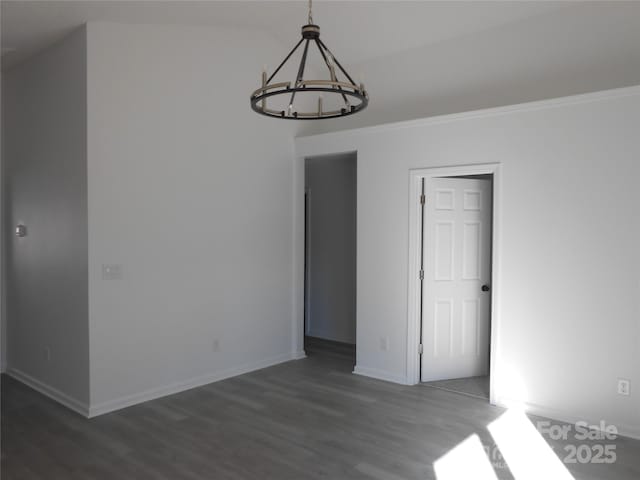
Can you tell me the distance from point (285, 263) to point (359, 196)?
120 cm

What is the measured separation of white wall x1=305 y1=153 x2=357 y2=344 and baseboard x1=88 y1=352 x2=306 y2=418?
1116mm

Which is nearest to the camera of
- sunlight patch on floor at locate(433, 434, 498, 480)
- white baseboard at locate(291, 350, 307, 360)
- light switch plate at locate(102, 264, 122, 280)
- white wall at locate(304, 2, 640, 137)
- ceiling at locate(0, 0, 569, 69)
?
sunlight patch on floor at locate(433, 434, 498, 480)

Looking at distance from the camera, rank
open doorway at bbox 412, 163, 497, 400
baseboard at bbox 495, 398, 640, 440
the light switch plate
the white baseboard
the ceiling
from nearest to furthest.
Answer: baseboard at bbox 495, 398, 640, 440 < the ceiling < the light switch plate < open doorway at bbox 412, 163, 497, 400 < the white baseboard

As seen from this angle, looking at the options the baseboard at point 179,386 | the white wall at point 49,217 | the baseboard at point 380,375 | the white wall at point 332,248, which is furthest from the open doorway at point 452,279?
the white wall at point 49,217

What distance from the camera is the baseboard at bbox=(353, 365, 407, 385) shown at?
4.86m

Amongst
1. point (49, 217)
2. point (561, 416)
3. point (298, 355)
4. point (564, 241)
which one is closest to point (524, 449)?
point (561, 416)

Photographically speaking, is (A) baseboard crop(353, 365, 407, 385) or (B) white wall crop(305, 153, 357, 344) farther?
(B) white wall crop(305, 153, 357, 344)

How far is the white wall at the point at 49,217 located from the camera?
408 centimetres

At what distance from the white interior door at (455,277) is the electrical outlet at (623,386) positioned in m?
1.49

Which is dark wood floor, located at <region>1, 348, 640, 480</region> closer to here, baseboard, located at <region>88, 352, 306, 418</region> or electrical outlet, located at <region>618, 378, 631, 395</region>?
baseboard, located at <region>88, 352, 306, 418</region>

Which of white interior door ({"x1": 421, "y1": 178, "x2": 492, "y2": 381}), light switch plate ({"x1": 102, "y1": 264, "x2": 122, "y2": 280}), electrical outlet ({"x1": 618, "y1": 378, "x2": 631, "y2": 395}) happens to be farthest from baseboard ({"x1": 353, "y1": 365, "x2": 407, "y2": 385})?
light switch plate ({"x1": 102, "y1": 264, "x2": 122, "y2": 280})

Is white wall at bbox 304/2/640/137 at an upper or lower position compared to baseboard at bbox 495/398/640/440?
upper

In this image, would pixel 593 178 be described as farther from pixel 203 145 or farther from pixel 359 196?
pixel 203 145

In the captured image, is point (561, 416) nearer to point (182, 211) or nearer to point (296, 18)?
point (182, 211)
